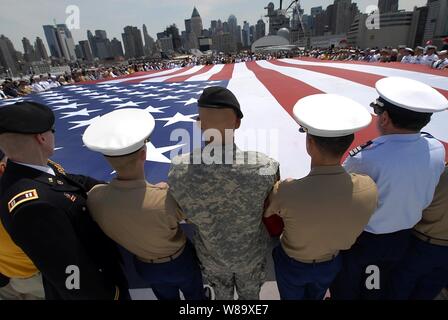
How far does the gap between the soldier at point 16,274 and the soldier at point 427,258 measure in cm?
192

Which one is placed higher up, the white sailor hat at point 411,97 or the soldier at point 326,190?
the white sailor hat at point 411,97

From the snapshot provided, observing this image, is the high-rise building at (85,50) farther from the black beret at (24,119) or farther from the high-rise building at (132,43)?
the black beret at (24,119)

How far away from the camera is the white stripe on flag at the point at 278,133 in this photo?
1994 millimetres

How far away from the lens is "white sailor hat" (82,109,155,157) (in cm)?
97

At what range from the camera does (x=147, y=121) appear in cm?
111

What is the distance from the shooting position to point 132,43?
118m

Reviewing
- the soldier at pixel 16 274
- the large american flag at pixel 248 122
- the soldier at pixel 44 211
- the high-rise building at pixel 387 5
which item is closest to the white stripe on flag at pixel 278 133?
the large american flag at pixel 248 122

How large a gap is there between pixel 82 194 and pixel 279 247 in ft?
3.33

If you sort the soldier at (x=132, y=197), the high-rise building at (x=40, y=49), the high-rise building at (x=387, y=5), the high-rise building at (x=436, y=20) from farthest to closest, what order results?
the high-rise building at (x=40, y=49)
the high-rise building at (x=387, y=5)
the high-rise building at (x=436, y=20)
the soldier at (x=132, y=197)

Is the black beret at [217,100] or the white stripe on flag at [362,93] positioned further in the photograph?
the white stripe on flag at [362,93]

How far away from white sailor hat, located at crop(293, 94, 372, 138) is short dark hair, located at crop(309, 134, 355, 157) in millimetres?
16

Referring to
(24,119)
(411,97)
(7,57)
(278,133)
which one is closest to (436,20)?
(278,133)

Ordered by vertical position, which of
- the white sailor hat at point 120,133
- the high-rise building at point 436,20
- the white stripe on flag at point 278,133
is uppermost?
the high-rise building at point 436,20
